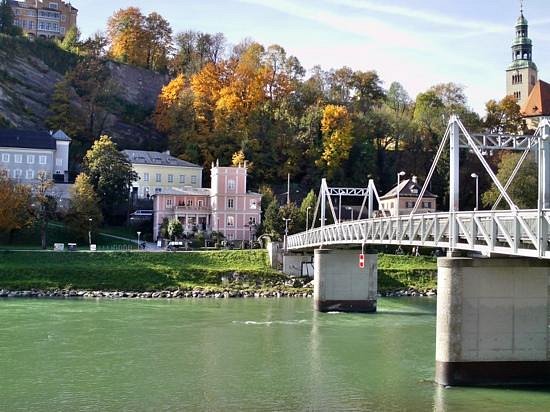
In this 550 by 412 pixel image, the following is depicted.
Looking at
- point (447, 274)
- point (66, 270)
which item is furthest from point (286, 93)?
point (447, 274)

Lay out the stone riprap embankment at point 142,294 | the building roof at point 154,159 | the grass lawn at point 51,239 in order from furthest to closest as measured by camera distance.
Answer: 1. the building roof at point 154,159
2. the grass lawn at point 51,239
3. the stone riprap embankment at point 142,294

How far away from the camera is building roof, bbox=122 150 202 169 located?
3233 inches

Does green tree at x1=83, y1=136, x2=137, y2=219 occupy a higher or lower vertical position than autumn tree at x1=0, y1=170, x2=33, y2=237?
higher

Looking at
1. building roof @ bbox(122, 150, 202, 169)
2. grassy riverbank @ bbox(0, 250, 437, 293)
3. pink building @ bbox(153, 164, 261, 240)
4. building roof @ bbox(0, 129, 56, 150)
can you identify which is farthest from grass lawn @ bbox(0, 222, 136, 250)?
building roof @ bbox(122, 150, 202, 169)

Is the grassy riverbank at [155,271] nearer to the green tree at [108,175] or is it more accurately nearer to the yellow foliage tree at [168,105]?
the green tree at [108,175]

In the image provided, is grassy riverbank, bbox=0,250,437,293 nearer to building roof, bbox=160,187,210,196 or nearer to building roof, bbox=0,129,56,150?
building roof, bbox=160,187,210,196

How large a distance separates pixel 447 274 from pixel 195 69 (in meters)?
84.7

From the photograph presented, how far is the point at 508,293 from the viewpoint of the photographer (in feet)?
79.3

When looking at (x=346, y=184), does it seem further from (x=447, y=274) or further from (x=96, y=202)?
(x=447, y=274)

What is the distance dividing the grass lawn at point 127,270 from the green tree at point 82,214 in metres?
7.86

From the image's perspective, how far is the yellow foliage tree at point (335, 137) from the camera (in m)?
83.1

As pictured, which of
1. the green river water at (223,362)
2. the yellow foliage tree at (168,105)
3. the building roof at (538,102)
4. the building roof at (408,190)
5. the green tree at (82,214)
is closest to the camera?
the green river water at (223,362)

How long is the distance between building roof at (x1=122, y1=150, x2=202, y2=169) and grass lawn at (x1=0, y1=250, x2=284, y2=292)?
24740mm

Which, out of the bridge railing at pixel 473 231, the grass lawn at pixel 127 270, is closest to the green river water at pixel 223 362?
the bridge railing at pixel 473 231
